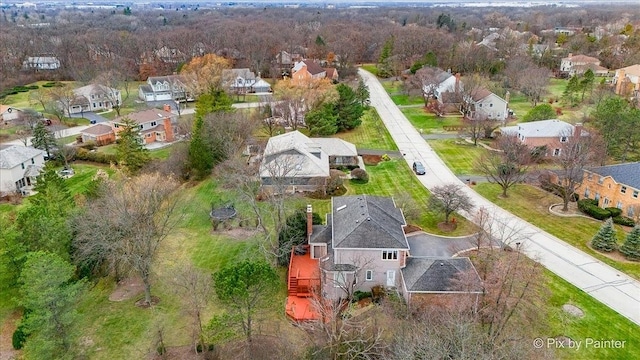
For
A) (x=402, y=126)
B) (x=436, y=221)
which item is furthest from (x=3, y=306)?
(x=402, y=126)

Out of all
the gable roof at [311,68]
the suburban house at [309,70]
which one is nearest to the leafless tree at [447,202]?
the suburban house at [309,70]

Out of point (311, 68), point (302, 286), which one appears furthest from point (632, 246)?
point (311, 68)

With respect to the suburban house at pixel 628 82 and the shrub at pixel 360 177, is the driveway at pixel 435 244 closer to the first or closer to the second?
the shrub at pixel 360 177

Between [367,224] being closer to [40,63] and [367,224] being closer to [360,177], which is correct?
[360,177]

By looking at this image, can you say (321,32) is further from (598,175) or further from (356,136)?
(598,175)

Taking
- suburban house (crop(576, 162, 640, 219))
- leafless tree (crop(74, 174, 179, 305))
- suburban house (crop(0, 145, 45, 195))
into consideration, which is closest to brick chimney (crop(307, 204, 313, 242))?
leafless tree (crop(74, 174, 179, 305))
